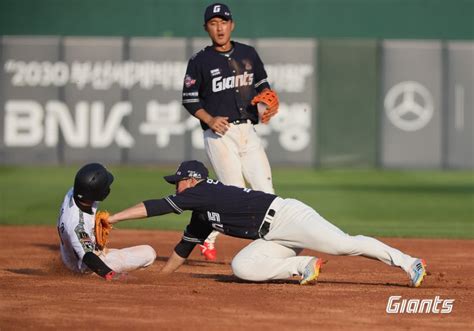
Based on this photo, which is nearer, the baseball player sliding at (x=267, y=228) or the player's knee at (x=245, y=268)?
the baseball player sliding at (x=267, y=228)

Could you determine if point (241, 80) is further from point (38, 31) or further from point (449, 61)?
point (38, 31)

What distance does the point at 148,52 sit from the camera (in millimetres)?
21703

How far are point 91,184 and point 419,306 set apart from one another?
8.28ft

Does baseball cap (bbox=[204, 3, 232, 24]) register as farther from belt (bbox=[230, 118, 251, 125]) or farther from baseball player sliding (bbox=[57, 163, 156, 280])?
baseball player sliding (bbox=[57, 163, 156, 280])

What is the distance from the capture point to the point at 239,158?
9711 mm

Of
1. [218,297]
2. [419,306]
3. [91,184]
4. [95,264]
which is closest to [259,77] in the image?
[91,184]

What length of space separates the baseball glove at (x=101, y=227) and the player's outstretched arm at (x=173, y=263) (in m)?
0.78

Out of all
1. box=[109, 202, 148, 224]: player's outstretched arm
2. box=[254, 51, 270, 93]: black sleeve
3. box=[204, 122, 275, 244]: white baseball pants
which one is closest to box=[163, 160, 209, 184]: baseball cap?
box=[109, 202, 148, 224]: player's outstretched arm

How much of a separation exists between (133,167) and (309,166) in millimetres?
3390

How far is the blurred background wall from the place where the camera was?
2134 cm

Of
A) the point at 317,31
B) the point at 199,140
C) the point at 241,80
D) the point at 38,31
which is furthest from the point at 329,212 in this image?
the point at 38,31

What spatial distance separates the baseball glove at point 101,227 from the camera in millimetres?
7957

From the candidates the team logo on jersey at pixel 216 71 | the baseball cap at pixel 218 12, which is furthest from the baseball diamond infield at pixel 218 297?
the baseball cap at pixel 218 12

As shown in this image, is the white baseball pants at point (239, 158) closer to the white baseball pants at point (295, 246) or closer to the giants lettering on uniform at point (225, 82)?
the giants lettering on uniform at point (225, 82)
